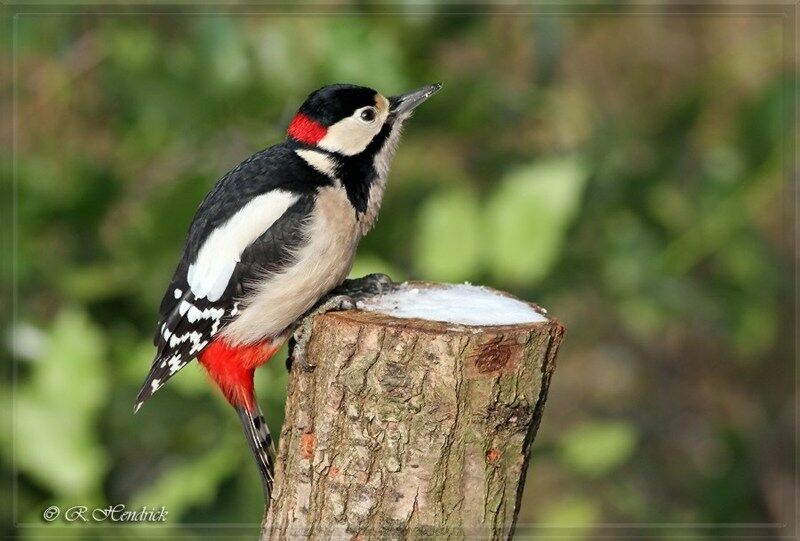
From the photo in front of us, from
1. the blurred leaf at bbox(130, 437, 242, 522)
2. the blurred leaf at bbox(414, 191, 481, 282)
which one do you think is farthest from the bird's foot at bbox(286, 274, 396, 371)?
the blurred leaf at bbox(130, 437, 242, 522)

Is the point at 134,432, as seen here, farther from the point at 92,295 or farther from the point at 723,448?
the point at 723,448

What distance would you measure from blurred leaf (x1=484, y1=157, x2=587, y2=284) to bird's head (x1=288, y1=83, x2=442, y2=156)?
0.79 m

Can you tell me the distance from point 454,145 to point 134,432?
268 cm

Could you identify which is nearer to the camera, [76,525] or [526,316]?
[526,316]

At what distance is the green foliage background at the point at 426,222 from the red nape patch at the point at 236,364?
0.69 m

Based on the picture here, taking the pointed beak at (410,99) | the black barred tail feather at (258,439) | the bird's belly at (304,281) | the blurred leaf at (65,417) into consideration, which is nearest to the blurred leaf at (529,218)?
the pointed beak at (410,99)

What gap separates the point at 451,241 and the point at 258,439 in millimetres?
1236

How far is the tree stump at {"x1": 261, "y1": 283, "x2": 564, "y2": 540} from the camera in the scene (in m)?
2.50

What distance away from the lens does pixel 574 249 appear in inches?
194

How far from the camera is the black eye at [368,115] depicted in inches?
133

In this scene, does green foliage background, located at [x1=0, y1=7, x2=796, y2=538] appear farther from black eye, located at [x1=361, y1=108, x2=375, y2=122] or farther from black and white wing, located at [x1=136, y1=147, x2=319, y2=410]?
black and white wing, located at [x1=136, y1=147, x2=319, y2=410]

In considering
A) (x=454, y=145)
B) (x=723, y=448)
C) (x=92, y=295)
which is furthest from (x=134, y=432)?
(x=723, y=448)

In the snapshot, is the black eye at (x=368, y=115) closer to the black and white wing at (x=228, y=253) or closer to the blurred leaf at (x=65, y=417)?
the black and white wing at (x=228, y=253)

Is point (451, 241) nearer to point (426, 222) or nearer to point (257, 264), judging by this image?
point (426, 222)
